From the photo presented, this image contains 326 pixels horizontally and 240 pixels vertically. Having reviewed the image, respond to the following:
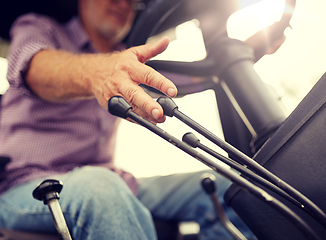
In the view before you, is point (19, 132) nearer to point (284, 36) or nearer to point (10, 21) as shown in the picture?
point (10, 21)

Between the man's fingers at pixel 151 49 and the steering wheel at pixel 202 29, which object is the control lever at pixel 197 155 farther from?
the steering wheel at pixel 202 29

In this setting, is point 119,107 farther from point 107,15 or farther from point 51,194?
point 107,15

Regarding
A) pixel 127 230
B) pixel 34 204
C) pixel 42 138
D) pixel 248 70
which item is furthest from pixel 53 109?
pixel 248 70

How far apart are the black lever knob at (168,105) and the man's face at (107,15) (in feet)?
2.67

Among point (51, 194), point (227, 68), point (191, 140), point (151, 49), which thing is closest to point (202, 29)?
point (227, 68)

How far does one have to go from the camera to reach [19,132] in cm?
73

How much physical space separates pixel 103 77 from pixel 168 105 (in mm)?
134

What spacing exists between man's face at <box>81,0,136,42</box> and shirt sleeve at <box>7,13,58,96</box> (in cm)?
24

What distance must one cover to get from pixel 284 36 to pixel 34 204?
675mm

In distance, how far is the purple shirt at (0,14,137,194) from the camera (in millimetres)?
644

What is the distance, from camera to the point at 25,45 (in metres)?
0.61

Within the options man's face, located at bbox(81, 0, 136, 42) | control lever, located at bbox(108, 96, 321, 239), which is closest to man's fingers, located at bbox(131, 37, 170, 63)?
control lever, located at bbox(108, 96, 321, 239)

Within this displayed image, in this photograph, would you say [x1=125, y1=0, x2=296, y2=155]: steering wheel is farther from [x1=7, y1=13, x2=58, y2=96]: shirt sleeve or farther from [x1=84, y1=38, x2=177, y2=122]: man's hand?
[x1=7, y1=13, x2=58, y2=96]: shirt sleeve

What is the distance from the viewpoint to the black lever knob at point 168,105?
0.96ft
